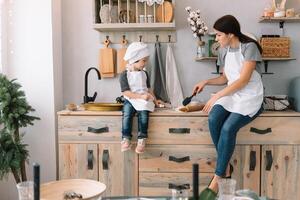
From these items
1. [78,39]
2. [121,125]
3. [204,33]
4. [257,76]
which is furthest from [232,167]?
[78,39]

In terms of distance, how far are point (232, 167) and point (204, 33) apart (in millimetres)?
1056

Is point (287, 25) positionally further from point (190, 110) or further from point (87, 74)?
point (87, 74)

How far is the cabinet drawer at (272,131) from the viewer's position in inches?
→ 111

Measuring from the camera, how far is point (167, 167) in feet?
9.51

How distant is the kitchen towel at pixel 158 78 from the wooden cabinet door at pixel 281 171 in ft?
2.93

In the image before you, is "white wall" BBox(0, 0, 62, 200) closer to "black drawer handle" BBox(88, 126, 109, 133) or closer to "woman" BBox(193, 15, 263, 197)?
"black drawer handle" BBox(88, 126, 109, 133)

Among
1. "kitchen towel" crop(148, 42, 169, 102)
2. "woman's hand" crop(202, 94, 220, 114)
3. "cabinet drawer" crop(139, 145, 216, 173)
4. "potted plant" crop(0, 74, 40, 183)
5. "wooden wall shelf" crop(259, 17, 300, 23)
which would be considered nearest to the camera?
"potted plant" crop(0, 74, 40, 183)

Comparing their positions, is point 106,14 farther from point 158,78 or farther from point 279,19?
point 279,19

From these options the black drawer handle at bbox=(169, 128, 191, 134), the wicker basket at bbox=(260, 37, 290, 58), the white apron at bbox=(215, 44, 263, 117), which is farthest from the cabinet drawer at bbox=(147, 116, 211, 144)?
the wicker basket at bbox=(260, 37, 290, 58)

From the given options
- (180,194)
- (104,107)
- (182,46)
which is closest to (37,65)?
(104,107)

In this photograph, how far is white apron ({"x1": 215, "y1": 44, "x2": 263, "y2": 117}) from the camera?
8.87 ft

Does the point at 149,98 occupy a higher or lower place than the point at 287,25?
lower

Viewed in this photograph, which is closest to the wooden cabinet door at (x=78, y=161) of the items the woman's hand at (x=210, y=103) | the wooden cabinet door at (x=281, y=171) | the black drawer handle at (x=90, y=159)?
the black drawer handle at (x=90, y=159)

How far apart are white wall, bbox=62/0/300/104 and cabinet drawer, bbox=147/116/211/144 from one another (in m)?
0.55
